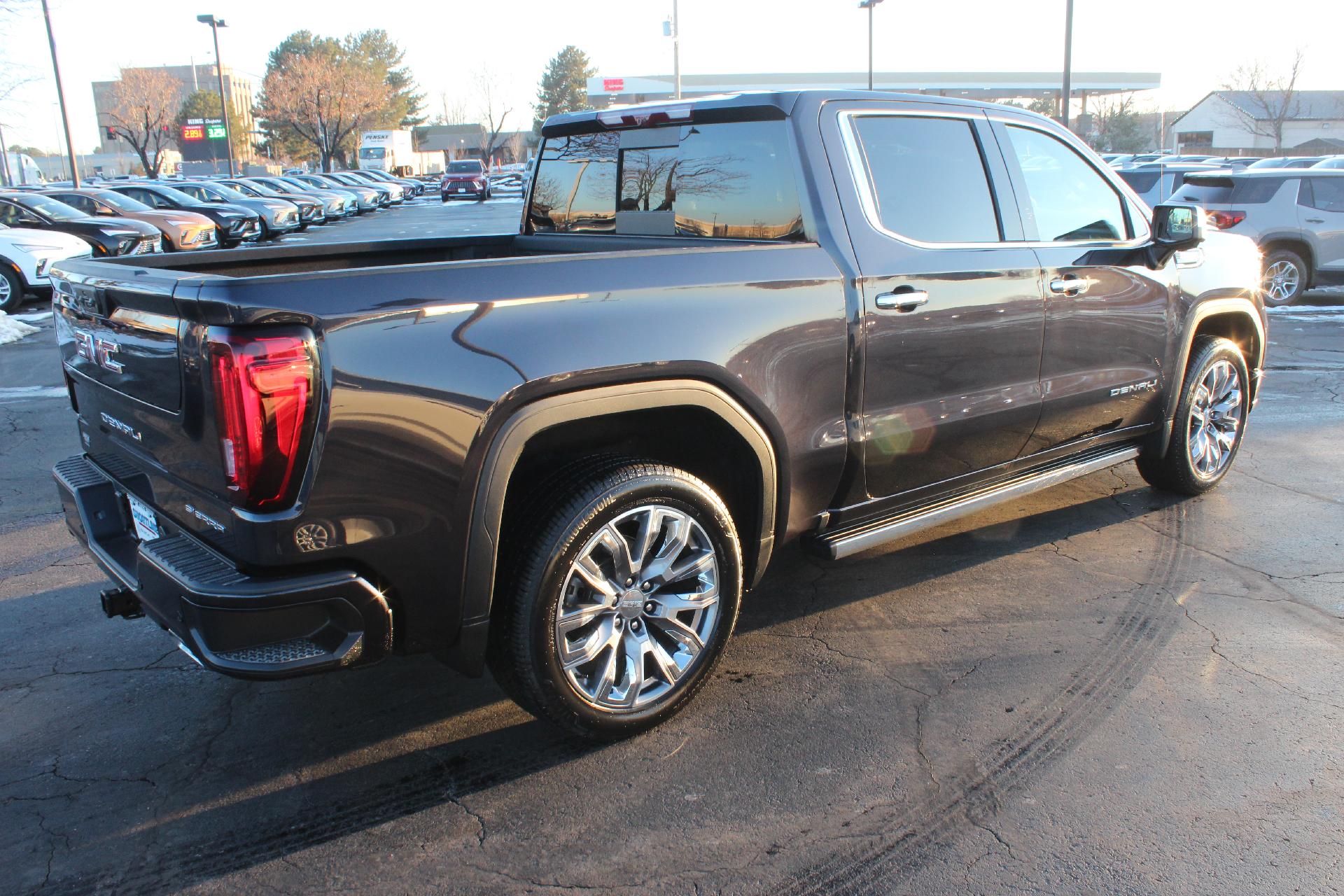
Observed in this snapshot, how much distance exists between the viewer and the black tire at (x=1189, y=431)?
5.16 meters

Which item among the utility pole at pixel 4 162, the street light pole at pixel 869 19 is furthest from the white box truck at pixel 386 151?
the street light pole at pixel 869 19

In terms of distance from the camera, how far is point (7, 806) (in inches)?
114

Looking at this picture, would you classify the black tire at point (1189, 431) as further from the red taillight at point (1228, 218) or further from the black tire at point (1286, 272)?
the black tire at point (1286, 272)

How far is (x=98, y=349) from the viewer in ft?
10.2

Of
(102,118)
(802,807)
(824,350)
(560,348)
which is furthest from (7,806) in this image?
A: (102,118)

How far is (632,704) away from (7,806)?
69.0 inches

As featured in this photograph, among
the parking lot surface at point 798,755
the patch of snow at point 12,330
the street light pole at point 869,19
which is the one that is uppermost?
the street light pole at point 869,19

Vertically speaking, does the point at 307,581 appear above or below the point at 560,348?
below

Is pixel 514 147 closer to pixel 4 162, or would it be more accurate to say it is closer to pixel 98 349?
pixel 4 162

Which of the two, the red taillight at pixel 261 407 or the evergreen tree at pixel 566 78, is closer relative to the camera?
the red taillight at pixel 261 407

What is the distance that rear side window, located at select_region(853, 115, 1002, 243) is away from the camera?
3744 millimetres

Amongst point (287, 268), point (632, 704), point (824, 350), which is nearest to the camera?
point (632, 704)

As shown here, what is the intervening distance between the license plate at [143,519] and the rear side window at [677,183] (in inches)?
79.6

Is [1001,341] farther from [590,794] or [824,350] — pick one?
[590,794]
